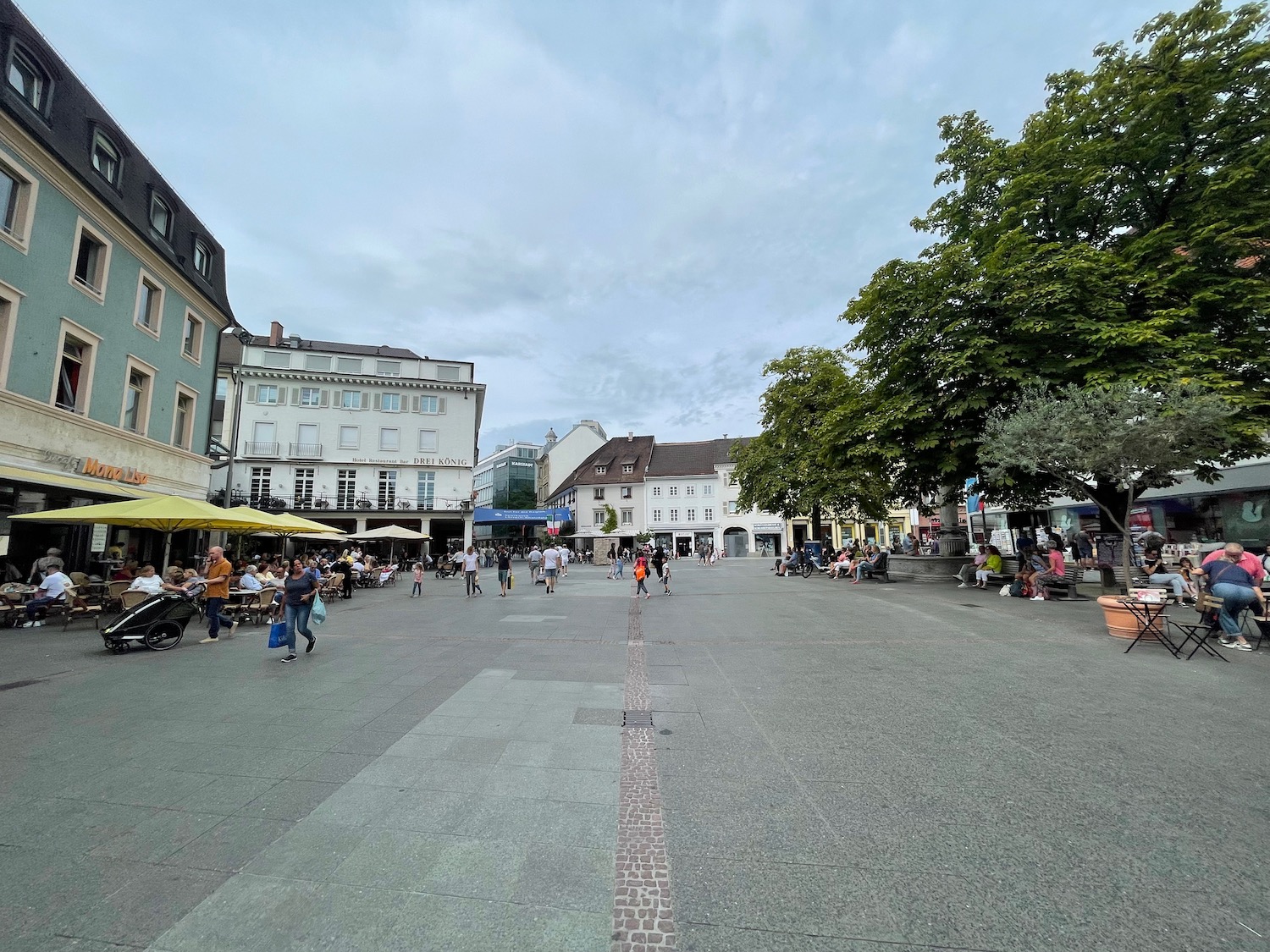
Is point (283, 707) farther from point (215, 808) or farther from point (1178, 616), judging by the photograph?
point (1178, 616)

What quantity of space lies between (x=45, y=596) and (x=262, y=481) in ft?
114

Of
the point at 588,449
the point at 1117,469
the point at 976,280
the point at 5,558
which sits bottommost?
the point at 5,558

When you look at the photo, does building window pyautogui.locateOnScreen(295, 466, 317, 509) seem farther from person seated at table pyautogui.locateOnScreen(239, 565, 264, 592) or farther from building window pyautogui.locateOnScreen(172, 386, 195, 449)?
person seated at table pyautogui.locateOnScreen(239, 565, 264, 592)

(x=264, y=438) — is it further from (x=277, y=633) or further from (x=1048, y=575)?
(x=1048, y=575)

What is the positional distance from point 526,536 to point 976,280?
5987 centimetres

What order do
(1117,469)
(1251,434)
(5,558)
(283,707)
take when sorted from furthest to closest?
(5,558) < (1251,434) < (1117,469) < (283,707)

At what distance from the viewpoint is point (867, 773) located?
400cm

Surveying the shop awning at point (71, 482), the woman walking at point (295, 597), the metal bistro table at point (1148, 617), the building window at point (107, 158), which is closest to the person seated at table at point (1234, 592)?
the metal bistro table at point (1148, 617)

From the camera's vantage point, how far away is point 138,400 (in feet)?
59.5

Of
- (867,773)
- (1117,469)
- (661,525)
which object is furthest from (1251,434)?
(661,525)

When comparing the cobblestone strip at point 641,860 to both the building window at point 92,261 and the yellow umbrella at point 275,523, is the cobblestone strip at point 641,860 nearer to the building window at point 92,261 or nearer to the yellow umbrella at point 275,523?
the yellow umbrella at point 275,523

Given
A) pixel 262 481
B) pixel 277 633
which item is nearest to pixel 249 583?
pixel 277 633

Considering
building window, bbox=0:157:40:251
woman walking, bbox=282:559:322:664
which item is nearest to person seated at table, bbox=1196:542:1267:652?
woman walking, bbox=282:559:322:664

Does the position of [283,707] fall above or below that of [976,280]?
below
